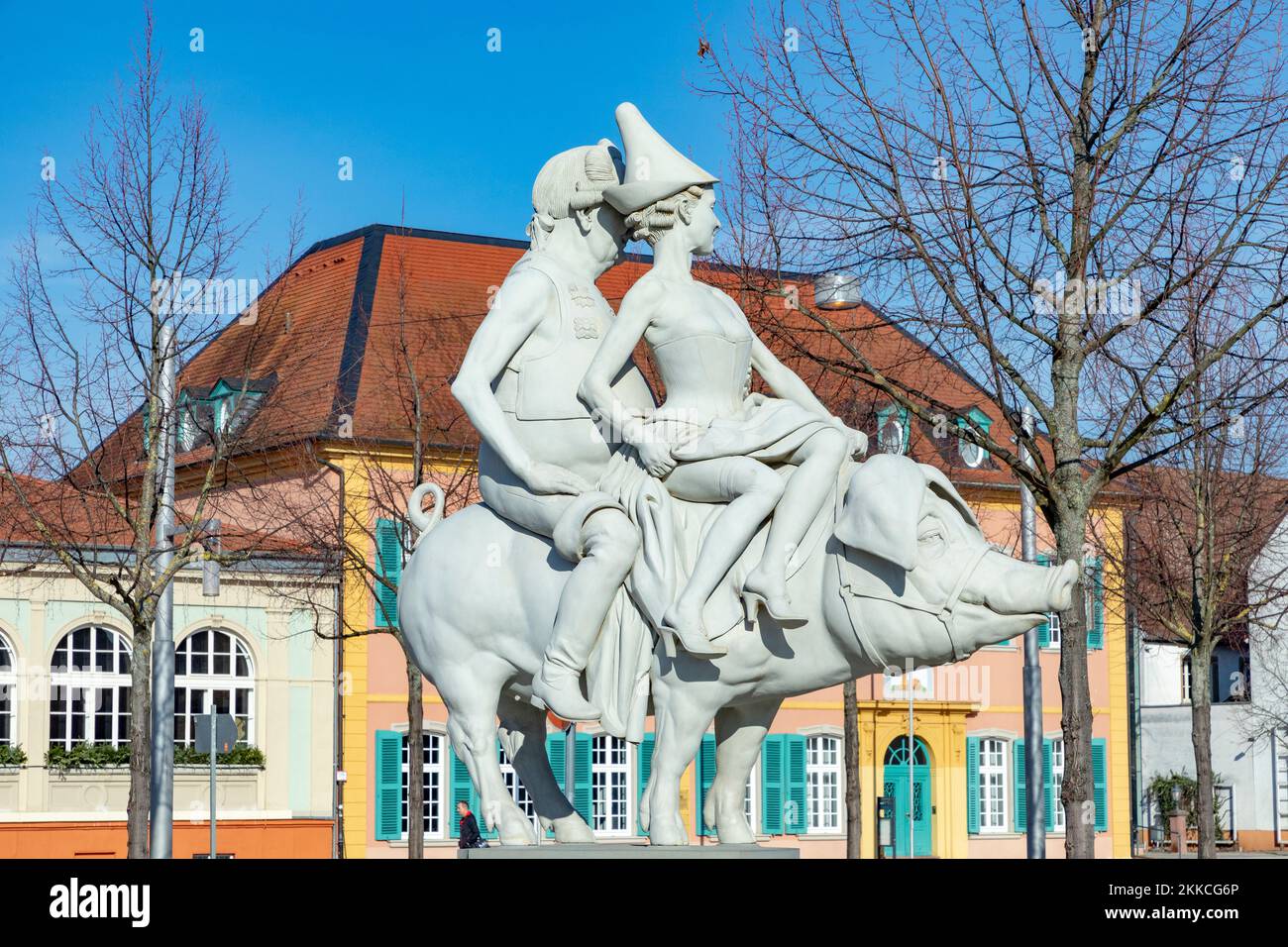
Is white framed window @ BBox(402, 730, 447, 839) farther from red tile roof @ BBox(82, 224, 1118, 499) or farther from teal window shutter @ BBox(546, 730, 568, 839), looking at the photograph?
red tile roof @ BBox(82, 224, 1118, 499)

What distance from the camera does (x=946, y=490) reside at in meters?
6.77

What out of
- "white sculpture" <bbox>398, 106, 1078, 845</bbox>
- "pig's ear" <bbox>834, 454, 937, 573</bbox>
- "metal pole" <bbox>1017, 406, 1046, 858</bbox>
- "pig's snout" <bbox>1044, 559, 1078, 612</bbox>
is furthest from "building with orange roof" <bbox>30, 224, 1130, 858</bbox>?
"pig's snout" <bbox>1044, 559, 1078, 612</bbox>

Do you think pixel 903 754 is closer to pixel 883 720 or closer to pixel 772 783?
pixel 883 720

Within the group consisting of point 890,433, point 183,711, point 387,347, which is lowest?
point 183,711

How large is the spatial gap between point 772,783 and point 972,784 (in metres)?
4.70

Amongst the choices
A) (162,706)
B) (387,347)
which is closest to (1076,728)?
(162,706)

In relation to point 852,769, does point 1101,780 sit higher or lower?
lower

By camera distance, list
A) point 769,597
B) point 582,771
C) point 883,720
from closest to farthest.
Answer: point 769,597
point 582,771
point 883,720

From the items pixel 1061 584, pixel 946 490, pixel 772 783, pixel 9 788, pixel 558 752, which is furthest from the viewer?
pixel 772 783

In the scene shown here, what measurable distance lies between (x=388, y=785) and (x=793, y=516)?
2380cm

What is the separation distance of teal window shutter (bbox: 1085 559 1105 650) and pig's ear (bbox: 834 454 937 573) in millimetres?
13441

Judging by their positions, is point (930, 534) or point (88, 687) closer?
point (930, 534)

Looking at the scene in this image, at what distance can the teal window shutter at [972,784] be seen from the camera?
3509 cm
